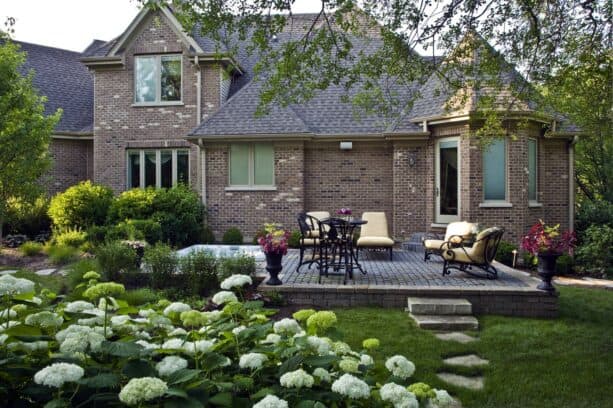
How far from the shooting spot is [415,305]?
23.2ft

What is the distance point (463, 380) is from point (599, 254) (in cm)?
935

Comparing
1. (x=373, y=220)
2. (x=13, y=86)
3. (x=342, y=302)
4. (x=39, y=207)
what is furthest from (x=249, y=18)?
(x=39, y=207)

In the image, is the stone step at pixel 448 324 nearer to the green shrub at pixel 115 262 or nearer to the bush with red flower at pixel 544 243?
the bush with red flower at pixel 544 243

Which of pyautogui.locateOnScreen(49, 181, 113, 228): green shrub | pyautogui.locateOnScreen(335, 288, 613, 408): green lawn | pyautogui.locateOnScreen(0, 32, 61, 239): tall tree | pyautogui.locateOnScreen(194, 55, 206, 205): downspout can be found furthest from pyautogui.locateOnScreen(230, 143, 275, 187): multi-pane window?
pyautogui.locateOnScreen(335, 288, 613, 408): green lawn

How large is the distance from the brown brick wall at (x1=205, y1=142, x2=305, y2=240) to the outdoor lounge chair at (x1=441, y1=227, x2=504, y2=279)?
5984mm

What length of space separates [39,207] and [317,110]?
931cm

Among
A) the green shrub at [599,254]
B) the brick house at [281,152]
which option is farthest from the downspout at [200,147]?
the green shrub at [599,254]

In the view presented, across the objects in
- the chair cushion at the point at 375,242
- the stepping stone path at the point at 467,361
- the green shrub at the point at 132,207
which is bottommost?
the stepping stone path at the point at 467,361

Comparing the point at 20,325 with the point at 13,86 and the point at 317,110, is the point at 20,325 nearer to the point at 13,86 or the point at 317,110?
the point at 13,86

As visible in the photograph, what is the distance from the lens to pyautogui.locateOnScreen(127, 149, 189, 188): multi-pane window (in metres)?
15.7

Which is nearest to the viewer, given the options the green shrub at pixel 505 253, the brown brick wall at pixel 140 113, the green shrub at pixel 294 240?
the green shrub at pixel 505 253

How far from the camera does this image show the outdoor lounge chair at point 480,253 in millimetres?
8523

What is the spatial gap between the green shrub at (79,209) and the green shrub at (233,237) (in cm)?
370

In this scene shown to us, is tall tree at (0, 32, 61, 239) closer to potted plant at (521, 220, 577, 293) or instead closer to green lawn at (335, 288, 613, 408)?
green lawn at (335, 288, 613, 408)
